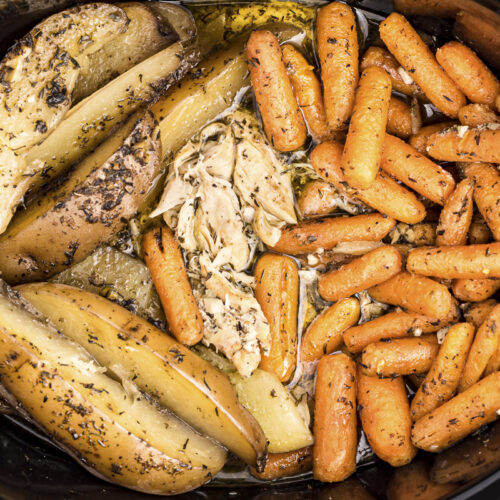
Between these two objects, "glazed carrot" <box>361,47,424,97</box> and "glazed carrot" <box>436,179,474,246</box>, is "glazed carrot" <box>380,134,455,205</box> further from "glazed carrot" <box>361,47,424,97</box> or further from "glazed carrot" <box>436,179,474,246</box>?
"glazed carrot" <box>361,47,424,97</box>

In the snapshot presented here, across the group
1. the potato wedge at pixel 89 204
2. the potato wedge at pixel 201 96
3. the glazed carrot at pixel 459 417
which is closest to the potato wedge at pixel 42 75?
the potato wedge at pixel 89 204

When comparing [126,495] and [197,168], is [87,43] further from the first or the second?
[126,495]

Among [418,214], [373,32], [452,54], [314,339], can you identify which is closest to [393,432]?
[314,339]

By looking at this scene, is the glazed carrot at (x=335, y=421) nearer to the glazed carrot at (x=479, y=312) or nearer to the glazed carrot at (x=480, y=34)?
the glazed carrot at (x=479, y=312)

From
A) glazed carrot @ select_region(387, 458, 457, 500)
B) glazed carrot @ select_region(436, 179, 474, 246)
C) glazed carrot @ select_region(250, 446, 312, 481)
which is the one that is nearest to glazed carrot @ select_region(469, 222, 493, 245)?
glazed carrot @ select_region(436, 179, 474, 246)

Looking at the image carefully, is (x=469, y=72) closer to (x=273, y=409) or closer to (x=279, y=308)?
(x=279, y=308)
